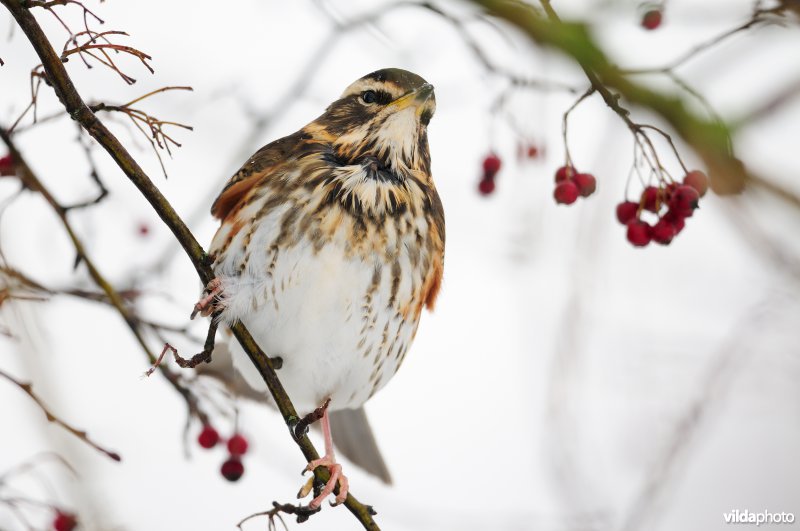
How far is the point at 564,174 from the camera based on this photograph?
2967 millimetres

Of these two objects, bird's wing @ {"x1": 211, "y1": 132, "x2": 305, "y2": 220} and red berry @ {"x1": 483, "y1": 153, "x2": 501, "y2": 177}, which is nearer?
bird's wing @ {"x1": 211, "y1": 132, "x2": 305, "y2": 220}

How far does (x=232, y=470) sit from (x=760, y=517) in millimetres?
2833

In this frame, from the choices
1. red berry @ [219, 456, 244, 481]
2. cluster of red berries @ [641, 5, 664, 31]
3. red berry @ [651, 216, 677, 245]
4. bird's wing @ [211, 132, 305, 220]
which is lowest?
red berry @ [219, 456, 244, 481]

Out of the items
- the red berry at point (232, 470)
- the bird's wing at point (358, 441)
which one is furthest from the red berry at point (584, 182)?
the red berry at point (232, 470)

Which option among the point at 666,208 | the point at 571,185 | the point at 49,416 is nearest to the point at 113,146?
the point at 49,416

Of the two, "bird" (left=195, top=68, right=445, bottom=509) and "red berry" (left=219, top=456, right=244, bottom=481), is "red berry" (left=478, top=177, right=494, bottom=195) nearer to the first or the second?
"bird" (left=195, top=68, right=445, bottom=509)

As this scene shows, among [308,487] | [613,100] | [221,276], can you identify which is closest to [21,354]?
[221,276]

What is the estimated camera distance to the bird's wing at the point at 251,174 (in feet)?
10.6

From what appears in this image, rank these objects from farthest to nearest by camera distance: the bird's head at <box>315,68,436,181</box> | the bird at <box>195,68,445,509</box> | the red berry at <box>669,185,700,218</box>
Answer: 1. the bird's head at <box>315,68,436,181</box>
2. the bird at <box>195,68,445,509</box>
3. the red berry at <box>669,185,700,218</box>

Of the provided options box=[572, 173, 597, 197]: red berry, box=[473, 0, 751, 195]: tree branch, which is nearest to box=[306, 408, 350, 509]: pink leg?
box=[572, 173, 597, 197]: red berry

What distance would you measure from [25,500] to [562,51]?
6.23 feet

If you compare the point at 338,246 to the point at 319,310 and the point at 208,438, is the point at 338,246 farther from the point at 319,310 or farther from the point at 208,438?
the point at 208,438

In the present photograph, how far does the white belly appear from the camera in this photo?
119 inches

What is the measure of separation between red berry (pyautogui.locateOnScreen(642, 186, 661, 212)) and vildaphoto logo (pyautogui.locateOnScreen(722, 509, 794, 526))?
2.11 metres
